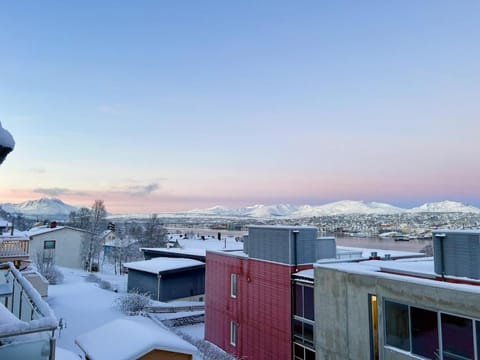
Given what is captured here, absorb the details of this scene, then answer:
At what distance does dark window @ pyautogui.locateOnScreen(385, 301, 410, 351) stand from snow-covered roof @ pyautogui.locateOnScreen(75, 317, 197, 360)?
21.0 feet

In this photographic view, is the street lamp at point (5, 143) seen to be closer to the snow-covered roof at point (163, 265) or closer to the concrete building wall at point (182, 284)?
the snow-covered roof at point (163, 265)

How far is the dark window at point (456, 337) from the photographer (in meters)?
Answer: 9.11

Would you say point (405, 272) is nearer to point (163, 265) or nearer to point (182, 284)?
point (182, 284)

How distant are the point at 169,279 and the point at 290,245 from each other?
16254 millimetres

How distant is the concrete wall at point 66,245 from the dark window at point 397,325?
4354 cm

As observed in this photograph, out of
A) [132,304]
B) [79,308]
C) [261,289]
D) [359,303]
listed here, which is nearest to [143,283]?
[132,304]

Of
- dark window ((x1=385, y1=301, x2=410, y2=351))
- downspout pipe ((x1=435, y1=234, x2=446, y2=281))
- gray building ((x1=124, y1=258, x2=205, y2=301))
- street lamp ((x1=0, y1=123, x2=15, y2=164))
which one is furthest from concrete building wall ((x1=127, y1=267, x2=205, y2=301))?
street lamp ((x1=0, y1=123, x2=15, y2=164))

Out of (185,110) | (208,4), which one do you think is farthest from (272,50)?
(185,110)

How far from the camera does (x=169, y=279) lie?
2870 centimetres

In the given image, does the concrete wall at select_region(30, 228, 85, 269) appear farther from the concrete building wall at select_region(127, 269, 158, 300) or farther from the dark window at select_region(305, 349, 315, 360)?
the dark window at select_region(305, 349, 315, 360)

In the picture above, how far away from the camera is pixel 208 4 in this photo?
18656 millimetres

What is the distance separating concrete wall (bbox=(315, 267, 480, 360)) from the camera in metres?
9.48

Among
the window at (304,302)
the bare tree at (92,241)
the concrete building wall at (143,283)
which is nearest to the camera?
the window at (304,302)

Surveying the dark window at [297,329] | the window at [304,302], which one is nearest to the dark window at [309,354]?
the dark window at [297,329]
